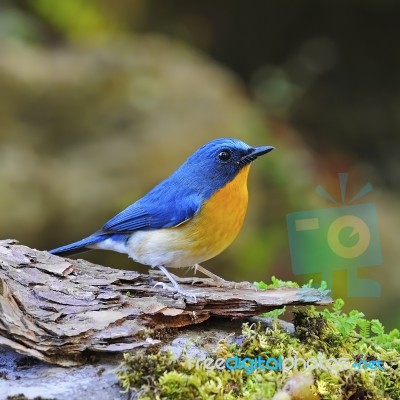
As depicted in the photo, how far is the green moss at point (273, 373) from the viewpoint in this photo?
286cm

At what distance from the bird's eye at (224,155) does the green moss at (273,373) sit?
3.53 ft

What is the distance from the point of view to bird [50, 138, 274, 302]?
13.2ft

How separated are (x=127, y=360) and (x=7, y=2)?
30.4ft

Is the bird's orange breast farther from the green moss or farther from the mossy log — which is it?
the green moss

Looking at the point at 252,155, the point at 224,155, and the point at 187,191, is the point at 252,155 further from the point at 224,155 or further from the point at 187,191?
the point at 187,191

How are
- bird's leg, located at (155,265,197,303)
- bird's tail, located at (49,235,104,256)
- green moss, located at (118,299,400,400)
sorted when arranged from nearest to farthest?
green moss, located at (118,299,400,400)
bird's leg, located at (155,265,197,303)
bird's tail, located at (49,235,104,256)

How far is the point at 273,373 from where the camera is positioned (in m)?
3.03

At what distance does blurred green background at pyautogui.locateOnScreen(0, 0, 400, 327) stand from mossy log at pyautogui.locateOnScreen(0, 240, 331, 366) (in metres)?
3.85

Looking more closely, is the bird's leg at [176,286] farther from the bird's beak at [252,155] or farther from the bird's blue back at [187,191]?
the bird's beak at [252,155]

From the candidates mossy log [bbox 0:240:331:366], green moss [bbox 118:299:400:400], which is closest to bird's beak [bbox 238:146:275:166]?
mossy log [bbox 0:240:331:366]

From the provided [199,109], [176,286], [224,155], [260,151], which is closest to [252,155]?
[260,151]

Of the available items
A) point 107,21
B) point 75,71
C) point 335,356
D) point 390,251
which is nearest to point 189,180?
point 335,356

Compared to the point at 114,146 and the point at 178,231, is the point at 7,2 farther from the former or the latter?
the point at 178,231

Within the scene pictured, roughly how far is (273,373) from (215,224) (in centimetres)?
118
